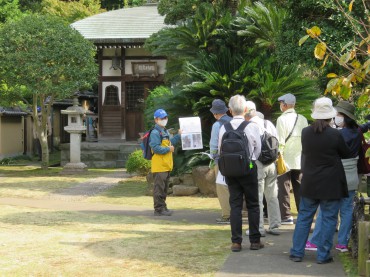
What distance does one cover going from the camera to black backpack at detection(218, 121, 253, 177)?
25.1 ft

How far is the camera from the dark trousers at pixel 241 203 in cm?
781

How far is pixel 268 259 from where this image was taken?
733 cm

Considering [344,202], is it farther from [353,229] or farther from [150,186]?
[150,186]

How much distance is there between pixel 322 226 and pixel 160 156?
4.40m

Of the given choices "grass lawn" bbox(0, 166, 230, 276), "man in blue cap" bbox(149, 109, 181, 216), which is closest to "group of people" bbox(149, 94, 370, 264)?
"grass lawn" bbox(0, 166, 230, 276)

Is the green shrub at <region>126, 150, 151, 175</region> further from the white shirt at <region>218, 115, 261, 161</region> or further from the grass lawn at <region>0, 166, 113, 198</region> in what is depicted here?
the white shirt at <region>218, 115, 261, 161</region>

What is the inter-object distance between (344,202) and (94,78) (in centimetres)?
1538

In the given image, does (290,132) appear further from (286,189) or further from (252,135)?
(252,135)

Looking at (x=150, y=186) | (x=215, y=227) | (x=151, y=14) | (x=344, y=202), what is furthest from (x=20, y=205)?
(x=151, y=14)

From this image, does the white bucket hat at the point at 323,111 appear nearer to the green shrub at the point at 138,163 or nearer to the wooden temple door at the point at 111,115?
the green shrub at the point at 138,163

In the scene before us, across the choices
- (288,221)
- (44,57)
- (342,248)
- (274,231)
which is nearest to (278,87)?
(288,221)

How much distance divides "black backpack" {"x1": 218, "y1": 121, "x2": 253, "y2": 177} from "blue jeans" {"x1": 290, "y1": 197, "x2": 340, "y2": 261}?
80cm

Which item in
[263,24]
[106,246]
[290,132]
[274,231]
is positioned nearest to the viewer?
[106,246]

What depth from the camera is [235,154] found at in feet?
25.1
